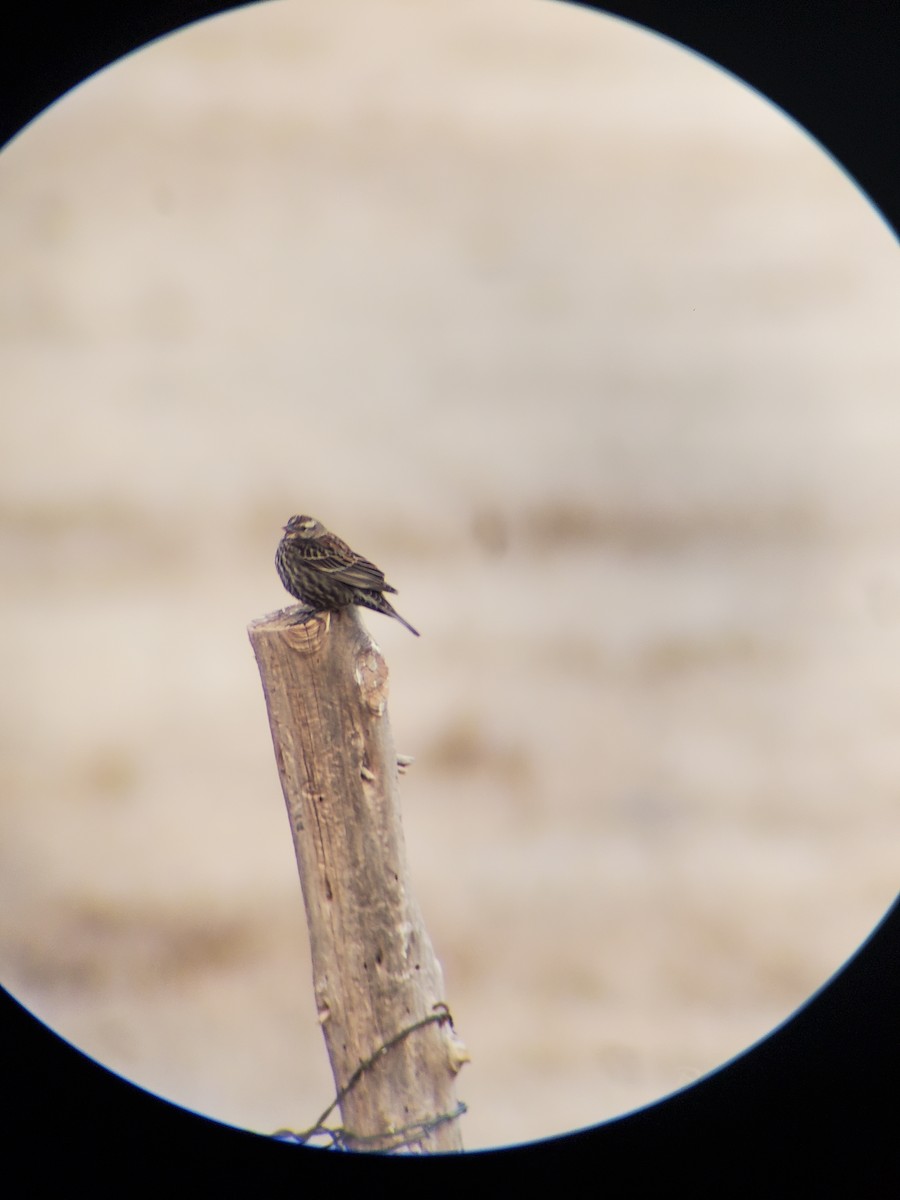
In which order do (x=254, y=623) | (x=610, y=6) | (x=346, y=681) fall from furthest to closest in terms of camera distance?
(x=610, y=6) < (x=254, y=623) < (x=346, y=681)

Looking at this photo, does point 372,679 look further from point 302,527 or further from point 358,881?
point 302,527

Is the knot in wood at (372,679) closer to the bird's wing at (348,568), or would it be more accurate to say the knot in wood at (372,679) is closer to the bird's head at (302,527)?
the bird's wing at (348,568)

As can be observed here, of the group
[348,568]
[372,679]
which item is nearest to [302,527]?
[348,568]

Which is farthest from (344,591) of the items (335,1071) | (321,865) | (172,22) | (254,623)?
(172,22)

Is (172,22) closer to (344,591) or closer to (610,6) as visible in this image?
(610,6)

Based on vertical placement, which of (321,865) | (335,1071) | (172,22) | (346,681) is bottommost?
(335,1071)

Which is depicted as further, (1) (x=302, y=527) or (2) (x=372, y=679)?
(1) (x=302, y=527)

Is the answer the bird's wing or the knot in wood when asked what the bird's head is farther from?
the knot in wood
